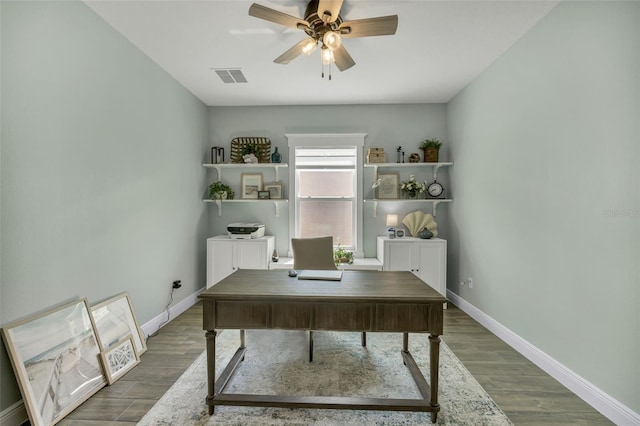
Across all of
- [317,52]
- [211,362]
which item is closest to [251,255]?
[211,362]

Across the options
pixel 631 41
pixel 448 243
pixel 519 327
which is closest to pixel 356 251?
pixel 448 243

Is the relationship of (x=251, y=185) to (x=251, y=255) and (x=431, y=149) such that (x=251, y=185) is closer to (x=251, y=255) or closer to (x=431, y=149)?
(x=251, y=255)

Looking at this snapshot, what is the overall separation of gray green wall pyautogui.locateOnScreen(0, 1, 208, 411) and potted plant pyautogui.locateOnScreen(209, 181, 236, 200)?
29.1 inches

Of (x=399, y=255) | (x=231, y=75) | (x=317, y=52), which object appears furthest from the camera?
(x=399, y=255)

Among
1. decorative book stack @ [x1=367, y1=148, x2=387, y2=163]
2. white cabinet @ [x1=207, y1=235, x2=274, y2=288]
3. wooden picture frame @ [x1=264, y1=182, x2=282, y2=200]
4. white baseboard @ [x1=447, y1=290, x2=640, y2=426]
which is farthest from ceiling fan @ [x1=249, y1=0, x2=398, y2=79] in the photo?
white baseboard @ [x1=447, y1=290, x2=640, y2=426]

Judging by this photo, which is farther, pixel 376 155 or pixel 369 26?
pixel 376 155

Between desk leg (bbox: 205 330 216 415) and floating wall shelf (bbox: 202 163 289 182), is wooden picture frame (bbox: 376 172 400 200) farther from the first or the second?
desk leg (bbox: 205 330 216 415)

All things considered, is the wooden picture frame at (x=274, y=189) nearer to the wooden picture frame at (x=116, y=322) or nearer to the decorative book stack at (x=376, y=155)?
the decorative book stack at (x=376, y=155)

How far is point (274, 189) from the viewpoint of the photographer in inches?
164

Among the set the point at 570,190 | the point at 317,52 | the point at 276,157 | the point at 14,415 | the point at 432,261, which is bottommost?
the point at 14,415

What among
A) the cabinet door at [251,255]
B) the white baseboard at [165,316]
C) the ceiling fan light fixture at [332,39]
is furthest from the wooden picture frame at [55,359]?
the ceiling fan light fixture at [332,39]

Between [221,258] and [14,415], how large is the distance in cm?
231

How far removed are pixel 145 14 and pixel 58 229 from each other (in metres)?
1.73

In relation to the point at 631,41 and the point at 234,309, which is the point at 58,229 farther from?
the point at 631,41
